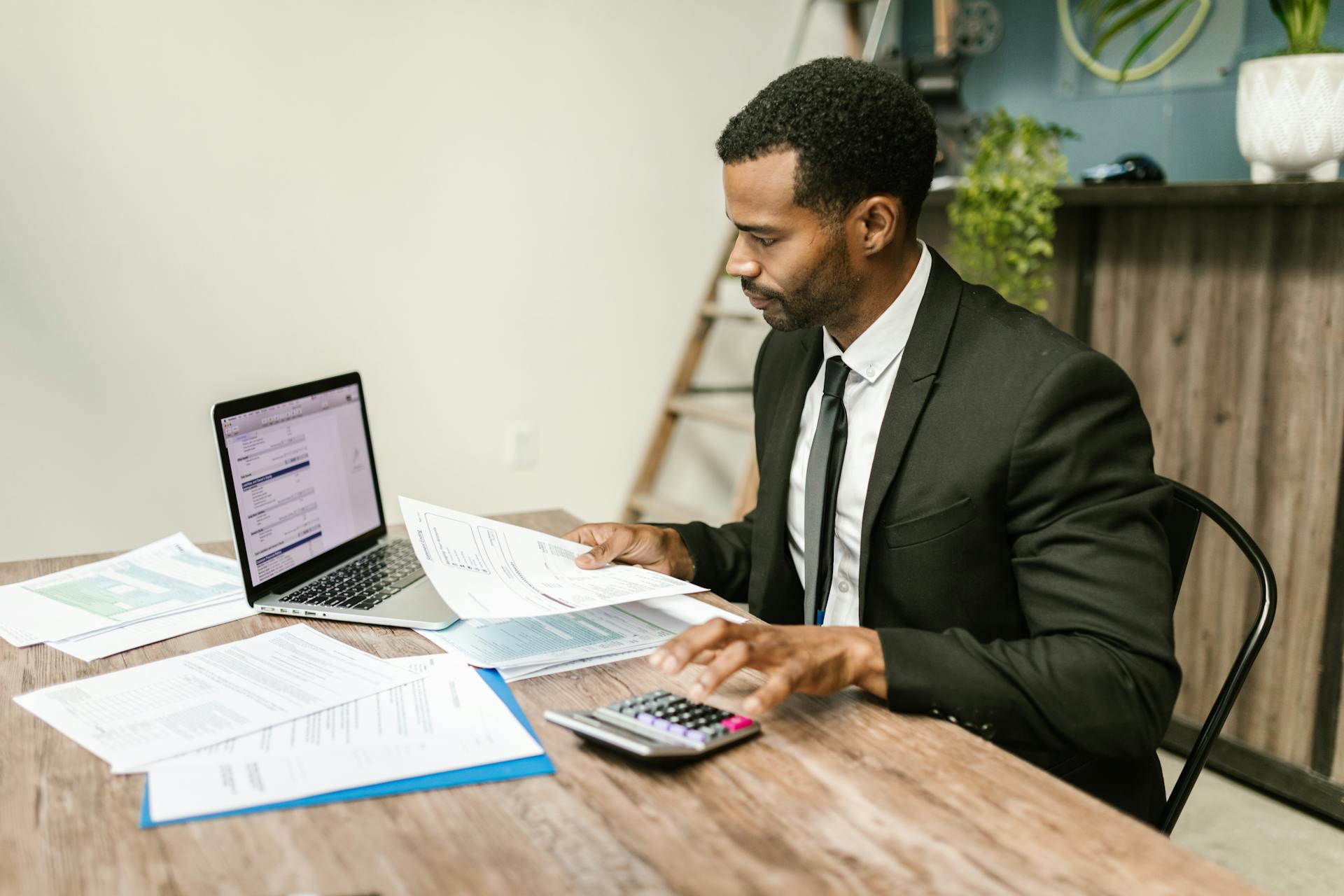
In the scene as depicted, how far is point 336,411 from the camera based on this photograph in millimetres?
1425

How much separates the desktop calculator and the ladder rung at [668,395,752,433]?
173cm

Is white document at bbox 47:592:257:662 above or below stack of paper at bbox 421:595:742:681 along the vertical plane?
below

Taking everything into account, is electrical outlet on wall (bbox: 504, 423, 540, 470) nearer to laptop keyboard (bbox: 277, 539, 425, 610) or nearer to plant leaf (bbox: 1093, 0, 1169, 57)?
laptop keyboard (bbox: 277, 539, 425, 610)

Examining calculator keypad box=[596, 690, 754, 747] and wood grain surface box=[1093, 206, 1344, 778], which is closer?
calculator keypad box=[596, 690, 754, 747]

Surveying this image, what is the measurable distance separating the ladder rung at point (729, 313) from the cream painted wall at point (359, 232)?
15cm

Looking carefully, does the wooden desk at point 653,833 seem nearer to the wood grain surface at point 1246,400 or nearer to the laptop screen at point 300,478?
the laptop screen at point 300,478

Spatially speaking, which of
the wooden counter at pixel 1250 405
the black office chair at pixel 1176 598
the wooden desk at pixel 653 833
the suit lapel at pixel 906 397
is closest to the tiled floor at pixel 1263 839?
the wooden counter at pixel 1250 405

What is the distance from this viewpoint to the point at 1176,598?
110 centimetres

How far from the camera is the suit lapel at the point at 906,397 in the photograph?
3.86ft

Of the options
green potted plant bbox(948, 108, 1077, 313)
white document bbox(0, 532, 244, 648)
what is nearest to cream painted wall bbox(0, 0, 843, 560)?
green potted plant bbox(948, 108, 1077, 313)

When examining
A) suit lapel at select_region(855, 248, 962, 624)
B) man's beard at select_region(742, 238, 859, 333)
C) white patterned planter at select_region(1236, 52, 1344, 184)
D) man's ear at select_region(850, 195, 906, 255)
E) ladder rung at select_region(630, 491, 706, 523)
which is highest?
white patterned planter at select_region(1236, 52, 1344, 184)

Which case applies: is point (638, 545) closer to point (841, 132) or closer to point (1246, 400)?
point (841, 132)

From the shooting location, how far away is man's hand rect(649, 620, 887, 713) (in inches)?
34.0

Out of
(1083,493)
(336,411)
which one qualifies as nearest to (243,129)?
(336,411)
